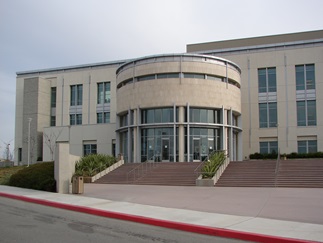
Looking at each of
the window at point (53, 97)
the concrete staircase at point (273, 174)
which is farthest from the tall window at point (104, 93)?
the concrete staircase at point (273, 174)

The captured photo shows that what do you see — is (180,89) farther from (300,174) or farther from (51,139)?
(51,139)

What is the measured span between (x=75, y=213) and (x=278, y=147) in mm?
Answer: 38126

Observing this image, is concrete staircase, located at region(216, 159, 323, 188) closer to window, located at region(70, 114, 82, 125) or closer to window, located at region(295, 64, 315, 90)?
window, located at region(295, 64, 315, 90)

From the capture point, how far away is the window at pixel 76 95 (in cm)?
5881

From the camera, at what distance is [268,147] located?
47.9 meters

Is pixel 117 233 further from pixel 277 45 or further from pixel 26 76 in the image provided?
pixel 26 76

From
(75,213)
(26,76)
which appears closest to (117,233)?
(75,213)

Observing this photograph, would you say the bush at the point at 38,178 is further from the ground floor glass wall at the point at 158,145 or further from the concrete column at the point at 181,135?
the concrete column at the point at 181,135

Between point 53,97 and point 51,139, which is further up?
point 53,97

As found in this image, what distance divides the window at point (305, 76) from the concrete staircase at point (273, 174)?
66.7 feet

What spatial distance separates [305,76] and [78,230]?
4384 cm

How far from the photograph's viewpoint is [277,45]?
49.0 m

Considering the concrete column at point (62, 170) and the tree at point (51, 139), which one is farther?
the tree at point (51, 139)

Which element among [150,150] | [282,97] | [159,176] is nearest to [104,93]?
[150,150]
